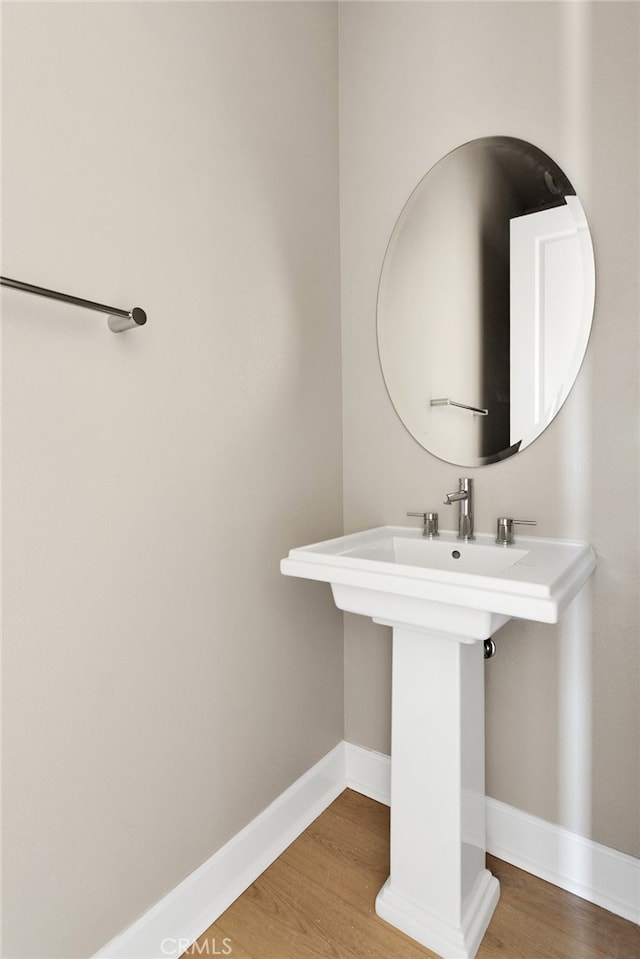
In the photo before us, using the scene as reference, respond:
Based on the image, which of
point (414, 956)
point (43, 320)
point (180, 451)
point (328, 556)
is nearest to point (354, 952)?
point (414, 956)

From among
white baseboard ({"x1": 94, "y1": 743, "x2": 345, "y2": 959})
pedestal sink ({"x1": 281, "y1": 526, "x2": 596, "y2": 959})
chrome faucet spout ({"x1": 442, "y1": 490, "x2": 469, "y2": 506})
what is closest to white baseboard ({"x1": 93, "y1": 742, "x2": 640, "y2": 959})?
white baseboard ({"x1": 94, "y1": 743, "x2": 345, "y2": 959})

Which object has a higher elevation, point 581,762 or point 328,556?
point 328,556

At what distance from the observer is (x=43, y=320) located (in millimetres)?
932

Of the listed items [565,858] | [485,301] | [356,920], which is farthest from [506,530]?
[356,920]

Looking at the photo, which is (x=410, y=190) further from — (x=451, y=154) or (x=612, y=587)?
(x=612, y=587)

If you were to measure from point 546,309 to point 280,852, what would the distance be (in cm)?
157

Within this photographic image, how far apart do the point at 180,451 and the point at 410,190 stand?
102cm

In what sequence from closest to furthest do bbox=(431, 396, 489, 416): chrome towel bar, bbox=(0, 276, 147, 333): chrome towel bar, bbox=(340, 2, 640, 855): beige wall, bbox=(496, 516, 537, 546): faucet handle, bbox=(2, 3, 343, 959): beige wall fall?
1. bbox=(0, 276, 147, 333): chrome towel bar
2. bbox=(2, 3, 343, 959): beige wall
3. bbox=(340, 2, 640, 855): beige wall
4. bbox=(496, 516, 537, 546): faucet handle
5. bbox=(431, 396, 489, 416): chrome towel bar

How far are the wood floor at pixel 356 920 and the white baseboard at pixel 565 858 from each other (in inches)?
0.9

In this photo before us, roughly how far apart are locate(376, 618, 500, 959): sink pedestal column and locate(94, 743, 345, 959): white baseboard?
1.06ft

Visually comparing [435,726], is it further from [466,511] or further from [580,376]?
[580,376]

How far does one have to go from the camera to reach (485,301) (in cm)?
143

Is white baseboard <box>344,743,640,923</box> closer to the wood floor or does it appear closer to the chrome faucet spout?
the wood floor

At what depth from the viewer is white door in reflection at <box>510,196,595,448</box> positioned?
128cm
